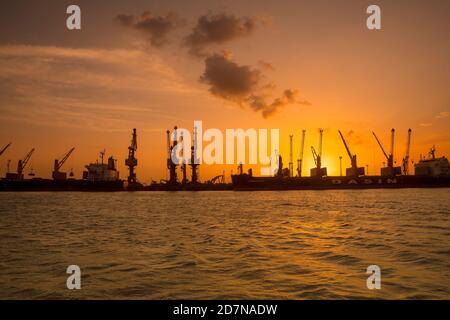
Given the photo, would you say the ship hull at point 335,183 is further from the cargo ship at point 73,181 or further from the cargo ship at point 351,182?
the cargo ship at point 73,181

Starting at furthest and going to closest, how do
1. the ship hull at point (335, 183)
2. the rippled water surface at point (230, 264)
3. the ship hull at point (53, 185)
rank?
the ship hull at point (335, 183), the ship hull at point (53, 185), the rippled water surface at point (230, 264)

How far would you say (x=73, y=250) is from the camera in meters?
17.1

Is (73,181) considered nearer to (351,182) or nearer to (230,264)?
(351,182)

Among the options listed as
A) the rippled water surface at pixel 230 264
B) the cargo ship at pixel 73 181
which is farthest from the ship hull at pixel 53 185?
the rippled water surface at pixel 230 264

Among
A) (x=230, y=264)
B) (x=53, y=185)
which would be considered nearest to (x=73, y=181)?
(x=53, y=185)

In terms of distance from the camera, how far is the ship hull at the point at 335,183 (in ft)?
458

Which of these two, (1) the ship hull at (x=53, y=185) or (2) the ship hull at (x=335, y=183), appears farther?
(2) the ship hull at (x=335, y=183)

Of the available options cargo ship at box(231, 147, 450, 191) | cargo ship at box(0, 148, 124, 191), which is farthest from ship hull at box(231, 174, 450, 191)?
cargo ship at box(0, 148, 124, 191)

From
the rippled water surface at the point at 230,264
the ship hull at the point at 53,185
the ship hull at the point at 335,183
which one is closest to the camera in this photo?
the rippled water surface at the point at 230,264

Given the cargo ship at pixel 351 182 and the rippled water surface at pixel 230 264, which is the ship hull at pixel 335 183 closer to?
the cargo ship at pixel 351 182

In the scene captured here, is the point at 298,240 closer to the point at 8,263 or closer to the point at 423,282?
the point at 423,282

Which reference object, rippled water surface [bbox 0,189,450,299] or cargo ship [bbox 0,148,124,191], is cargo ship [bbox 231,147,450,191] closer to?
cargo ship [bbox 0,148,124,191]
